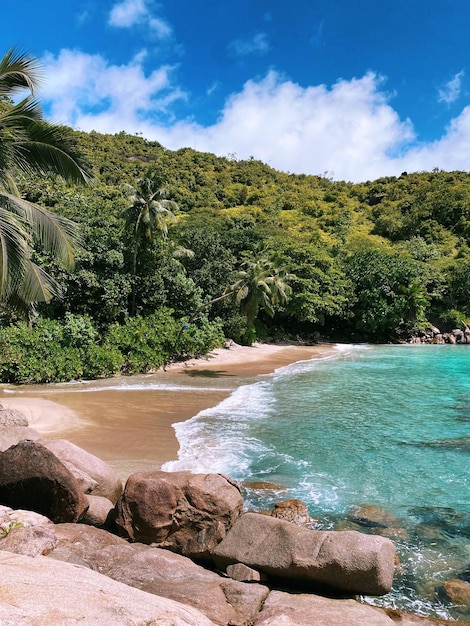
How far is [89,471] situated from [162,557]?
2534mm

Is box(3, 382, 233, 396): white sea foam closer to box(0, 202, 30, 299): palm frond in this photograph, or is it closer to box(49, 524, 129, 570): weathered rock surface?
Result: box(0, 202, 30, 299): palm frond

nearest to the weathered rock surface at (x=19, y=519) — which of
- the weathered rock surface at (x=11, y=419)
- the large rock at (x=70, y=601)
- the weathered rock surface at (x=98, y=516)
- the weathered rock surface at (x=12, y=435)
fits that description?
the weathered rock surface at (x=98, y=516)

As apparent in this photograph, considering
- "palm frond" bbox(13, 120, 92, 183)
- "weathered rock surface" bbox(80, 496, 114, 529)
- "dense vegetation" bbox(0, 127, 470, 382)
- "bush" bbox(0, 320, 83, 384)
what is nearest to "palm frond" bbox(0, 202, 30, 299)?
"palm frond" bbox(13, 120, 92, 183)

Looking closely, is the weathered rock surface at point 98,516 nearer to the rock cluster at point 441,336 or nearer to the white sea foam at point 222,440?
the white sea foam at point 222,440

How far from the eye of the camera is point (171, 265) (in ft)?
92.0

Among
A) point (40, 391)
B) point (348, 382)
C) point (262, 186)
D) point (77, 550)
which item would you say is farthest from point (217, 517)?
point (262, 186)

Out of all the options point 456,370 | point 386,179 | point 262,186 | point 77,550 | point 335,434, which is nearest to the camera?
point 77,550

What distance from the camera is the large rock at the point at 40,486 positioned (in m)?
6.30

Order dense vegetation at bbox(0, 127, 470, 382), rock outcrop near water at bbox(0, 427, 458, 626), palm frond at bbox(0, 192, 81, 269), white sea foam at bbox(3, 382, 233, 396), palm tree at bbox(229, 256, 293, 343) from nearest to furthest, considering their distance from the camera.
Answer: 1. rock outcrop near water at bbox(0, 427, 458, 626)
2. palm frond at bbox(0, 192, 81, 269)
3. white sea foam at bbox(3, 382, 233, 396)
4. dense vegetation at bbox(0, 127, 470, 382)
5. palm tree at bbox(229, 256, 293, 343)

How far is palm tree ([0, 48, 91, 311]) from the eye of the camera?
1061cm

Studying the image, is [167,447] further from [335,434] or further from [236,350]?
[236,350]

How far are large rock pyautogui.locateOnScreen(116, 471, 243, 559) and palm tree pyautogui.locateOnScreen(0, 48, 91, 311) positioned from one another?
19.5 feet

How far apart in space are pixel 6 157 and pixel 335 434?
10.8 meters

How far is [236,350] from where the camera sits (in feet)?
103
